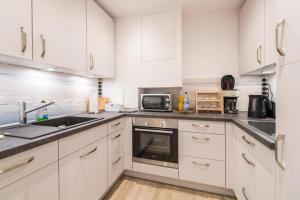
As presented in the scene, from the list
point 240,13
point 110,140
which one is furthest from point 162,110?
point 240,13

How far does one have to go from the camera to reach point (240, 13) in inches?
78.6

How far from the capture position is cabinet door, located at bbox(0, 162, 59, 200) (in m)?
0.75

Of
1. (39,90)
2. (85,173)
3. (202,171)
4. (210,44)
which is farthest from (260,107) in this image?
(39,90)

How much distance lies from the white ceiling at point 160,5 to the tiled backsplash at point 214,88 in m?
0.96

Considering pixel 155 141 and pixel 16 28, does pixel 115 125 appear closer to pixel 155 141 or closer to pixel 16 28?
pixel 155 141

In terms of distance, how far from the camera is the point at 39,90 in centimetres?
151

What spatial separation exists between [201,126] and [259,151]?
27.5 inches

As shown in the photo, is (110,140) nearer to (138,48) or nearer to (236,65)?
(138,48)

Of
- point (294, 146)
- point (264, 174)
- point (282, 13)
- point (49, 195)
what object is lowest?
point (49, 195)

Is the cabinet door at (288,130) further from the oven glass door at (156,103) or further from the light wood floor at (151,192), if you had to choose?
the oven glass door at (156,103)

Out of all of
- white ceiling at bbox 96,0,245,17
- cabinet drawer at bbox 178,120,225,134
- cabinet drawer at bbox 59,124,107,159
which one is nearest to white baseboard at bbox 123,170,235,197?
cabinet drawer at bbox 178,120,225,134

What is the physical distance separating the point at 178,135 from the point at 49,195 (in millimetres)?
1274

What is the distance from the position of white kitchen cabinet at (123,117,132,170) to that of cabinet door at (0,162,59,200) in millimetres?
1007

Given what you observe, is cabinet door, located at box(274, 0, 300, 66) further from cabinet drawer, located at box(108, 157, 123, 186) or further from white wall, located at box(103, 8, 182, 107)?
cabinet drawer, located at box(108, 157, 123, 186)
